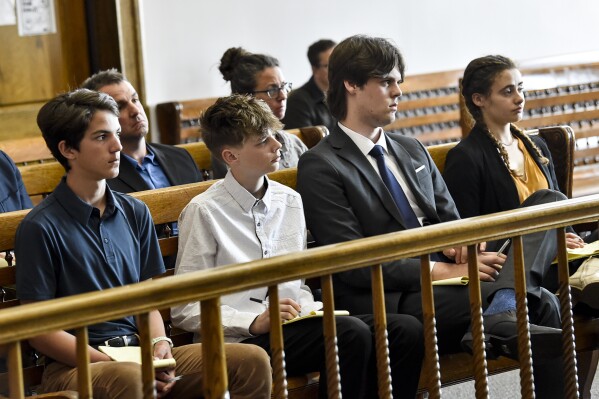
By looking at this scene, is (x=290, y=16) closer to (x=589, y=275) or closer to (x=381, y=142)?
(x=381, y=142)

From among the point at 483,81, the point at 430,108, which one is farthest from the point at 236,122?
the point at 430,108

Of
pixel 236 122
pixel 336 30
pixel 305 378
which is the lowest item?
pixel 305 378

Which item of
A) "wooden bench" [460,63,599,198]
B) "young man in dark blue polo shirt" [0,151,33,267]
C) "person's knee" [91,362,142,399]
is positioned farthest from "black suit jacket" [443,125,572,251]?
"wooden bench" [460,63,599,198]

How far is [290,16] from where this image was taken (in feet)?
22.0

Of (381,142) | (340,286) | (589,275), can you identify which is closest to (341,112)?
(381,142)

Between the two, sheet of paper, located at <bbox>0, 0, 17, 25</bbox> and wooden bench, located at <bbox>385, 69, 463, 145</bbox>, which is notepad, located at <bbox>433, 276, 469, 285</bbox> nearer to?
sheet of paper, located at <bbox>0, 0, 17, 25</bbox>

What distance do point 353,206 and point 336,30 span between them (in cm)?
362

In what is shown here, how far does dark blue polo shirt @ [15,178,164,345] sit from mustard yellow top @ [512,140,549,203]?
1501 mm

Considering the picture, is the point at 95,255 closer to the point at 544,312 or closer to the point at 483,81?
the point at 544,312

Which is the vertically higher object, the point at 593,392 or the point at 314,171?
the point at 314,171

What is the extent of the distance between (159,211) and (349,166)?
0.61 m

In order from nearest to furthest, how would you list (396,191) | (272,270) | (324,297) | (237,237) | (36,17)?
(272,270) < (324,297) < (237,237) < (396,191) < (36,17)

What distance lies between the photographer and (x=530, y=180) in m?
4.06

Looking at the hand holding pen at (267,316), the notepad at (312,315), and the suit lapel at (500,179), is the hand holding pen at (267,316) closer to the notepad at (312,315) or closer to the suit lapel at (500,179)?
the notepad at (312,315)
